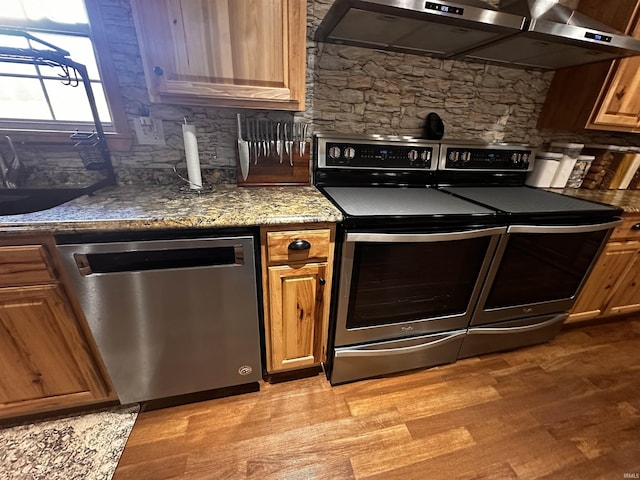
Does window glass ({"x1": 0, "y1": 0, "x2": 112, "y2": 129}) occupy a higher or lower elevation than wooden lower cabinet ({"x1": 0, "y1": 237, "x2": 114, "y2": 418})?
higher

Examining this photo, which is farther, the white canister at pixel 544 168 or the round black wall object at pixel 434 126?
the white canister at pixel 544 168

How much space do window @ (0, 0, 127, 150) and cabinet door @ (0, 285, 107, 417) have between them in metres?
0.81

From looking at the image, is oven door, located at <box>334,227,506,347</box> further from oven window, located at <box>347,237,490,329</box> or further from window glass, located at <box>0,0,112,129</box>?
window glass, located at <box>0,0,112,129</box>

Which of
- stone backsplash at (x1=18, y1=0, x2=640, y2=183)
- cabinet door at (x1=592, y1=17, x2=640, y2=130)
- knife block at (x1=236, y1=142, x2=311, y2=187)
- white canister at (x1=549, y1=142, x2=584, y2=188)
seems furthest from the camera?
white canister at (x1=549, y1=142, x2=584, y2=188)

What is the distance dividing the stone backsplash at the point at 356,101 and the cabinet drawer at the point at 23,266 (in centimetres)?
60

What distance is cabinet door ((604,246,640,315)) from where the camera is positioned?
173 centimetres

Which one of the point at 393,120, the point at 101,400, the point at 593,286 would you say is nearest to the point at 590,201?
the point at 593,286

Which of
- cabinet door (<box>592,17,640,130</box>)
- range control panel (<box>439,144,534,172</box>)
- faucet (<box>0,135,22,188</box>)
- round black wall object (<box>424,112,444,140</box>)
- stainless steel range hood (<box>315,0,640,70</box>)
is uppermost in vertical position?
stainless steel range hood (<box>315,0,640,70</box>)

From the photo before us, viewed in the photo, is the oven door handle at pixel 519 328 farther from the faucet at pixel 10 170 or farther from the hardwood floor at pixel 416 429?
the faucet at pixel 10 170

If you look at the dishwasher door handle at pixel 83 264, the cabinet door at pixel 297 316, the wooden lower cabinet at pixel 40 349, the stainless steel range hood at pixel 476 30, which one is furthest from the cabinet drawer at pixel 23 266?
the stainless steel range hood at pixel 476 30

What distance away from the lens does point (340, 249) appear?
1.20 m

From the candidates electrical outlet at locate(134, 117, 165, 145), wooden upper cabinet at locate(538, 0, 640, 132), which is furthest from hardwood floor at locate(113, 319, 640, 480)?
wooden upper cabinet at locate(538, 0, 640, 132)

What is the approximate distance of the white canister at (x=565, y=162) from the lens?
1850 mm

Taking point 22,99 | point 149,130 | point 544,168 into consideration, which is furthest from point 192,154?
point 544,168
